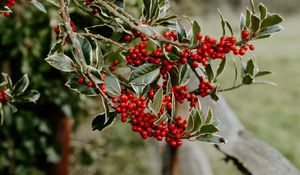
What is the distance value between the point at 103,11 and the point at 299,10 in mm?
16645

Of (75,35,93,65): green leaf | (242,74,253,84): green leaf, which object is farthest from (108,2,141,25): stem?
(242,74,253,84): green leaf

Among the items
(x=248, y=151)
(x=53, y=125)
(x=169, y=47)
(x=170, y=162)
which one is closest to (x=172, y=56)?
(x=169, y=47)

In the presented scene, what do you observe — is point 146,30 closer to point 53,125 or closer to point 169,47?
point 169,47

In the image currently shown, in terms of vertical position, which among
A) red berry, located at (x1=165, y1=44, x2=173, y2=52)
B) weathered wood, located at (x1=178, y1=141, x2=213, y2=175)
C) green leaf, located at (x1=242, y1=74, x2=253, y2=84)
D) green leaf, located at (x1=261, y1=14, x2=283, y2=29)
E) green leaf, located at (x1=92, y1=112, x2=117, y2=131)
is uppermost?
green leaf, located at (x1=261, y1=14, x2=283, y2=29)

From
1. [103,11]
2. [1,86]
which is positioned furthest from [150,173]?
[103,11]

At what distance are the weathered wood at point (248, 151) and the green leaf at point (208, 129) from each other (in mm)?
238

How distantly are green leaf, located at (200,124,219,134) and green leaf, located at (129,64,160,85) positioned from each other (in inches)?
5.9

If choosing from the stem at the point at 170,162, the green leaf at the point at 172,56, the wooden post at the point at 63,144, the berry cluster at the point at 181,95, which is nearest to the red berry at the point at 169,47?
the green leaf at the point at 172,56

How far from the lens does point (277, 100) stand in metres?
6.87

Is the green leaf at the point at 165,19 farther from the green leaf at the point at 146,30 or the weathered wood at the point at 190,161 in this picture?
the weathered wood at the point at 190,161

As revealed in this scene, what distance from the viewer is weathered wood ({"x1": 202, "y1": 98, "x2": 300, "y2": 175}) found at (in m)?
1.29

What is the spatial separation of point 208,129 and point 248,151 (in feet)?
1.66

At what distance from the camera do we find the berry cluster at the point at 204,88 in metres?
1.09

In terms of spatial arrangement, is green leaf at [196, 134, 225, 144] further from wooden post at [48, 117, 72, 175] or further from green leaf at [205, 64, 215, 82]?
wooden post at [48, 117, 72, 175]
